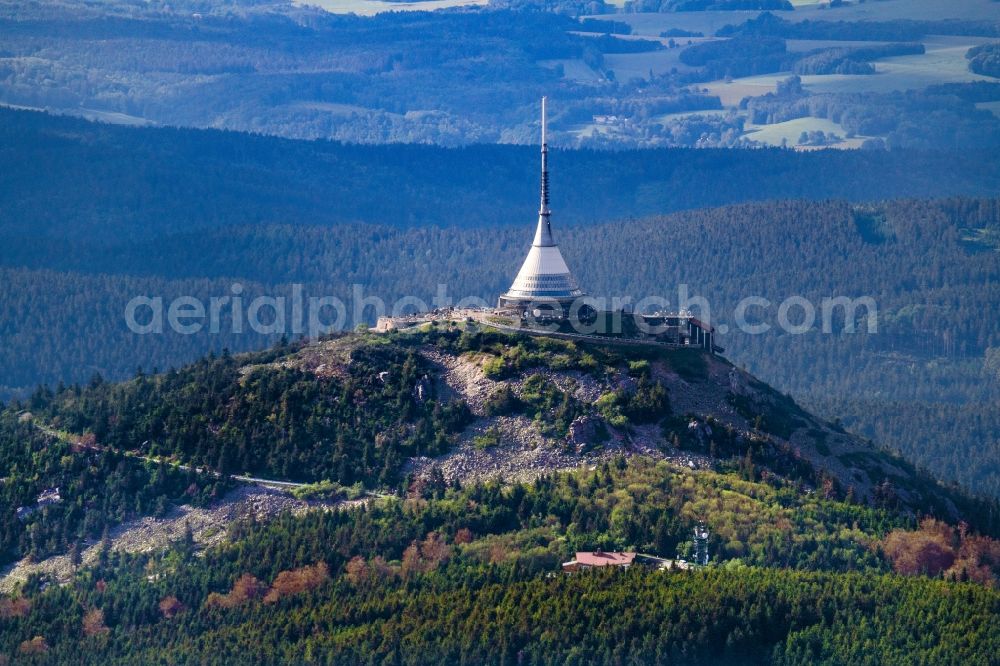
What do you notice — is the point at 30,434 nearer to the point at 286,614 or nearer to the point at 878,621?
the point at 286,614

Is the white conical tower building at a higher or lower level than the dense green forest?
higher

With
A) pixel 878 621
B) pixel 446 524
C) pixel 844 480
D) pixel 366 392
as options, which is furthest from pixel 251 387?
pixel 878 621

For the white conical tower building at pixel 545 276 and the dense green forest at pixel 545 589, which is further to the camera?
the white conical tower building at pixel 545 276

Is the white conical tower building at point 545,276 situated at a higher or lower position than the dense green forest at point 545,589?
higher

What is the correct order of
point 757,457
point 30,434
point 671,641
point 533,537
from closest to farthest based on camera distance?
point 671,641 < point 533,537 < point 757,457 < point 30,434

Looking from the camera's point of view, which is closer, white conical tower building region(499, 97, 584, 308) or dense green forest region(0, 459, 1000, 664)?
dense green forest region(0, 459, 1000, 664)

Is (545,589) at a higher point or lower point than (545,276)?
lower

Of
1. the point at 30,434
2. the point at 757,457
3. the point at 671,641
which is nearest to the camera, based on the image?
the point at 671,641

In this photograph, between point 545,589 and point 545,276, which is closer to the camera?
point 545,589
